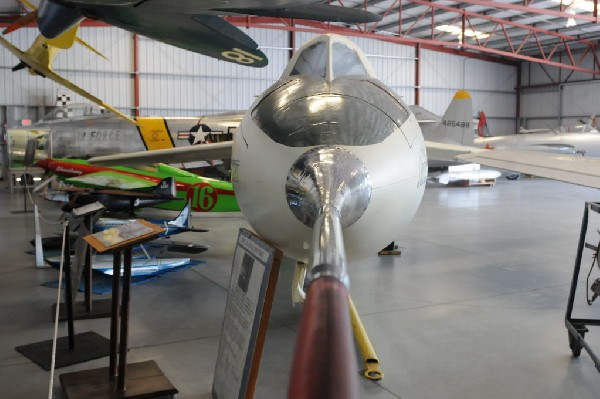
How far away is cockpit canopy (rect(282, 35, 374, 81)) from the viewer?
3432 millimetres

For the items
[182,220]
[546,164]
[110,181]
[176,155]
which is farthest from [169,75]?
[546,164]

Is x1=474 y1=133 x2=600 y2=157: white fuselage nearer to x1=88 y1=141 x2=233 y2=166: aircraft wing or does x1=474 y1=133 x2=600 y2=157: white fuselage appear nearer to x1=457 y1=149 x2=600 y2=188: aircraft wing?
x1=88 y1=141 x2=233 y2=166: aircraft wing

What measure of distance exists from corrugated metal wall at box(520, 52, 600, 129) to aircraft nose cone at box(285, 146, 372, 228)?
3054cm

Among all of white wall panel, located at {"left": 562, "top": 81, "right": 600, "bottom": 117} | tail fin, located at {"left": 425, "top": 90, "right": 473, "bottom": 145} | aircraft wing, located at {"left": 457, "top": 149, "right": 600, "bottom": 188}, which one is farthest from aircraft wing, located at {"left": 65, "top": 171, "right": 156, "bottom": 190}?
white wall panel, located at {"left": 562, "top": 81, "right": 600, "bottom": 117}

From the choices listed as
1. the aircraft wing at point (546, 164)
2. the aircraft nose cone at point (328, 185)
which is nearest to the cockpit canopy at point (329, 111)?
the aircraft nose cone at point (328, 185)

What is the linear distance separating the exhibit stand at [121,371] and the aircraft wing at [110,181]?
619 centimetres

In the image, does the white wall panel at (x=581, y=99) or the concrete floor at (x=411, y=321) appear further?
the white wall panel at (x=581, y=99)

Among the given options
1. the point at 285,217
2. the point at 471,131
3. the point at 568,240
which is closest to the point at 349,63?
the point at 285,217

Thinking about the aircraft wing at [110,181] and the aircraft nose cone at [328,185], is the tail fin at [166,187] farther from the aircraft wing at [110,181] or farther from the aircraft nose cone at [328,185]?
the aircraft nose cone at [328,185]

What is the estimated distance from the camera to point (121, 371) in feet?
11.1

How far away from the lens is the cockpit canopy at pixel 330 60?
3432mm

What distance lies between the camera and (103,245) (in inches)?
128

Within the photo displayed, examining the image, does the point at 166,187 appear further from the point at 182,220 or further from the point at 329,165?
the point at 329,165

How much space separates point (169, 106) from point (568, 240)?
1851cm
